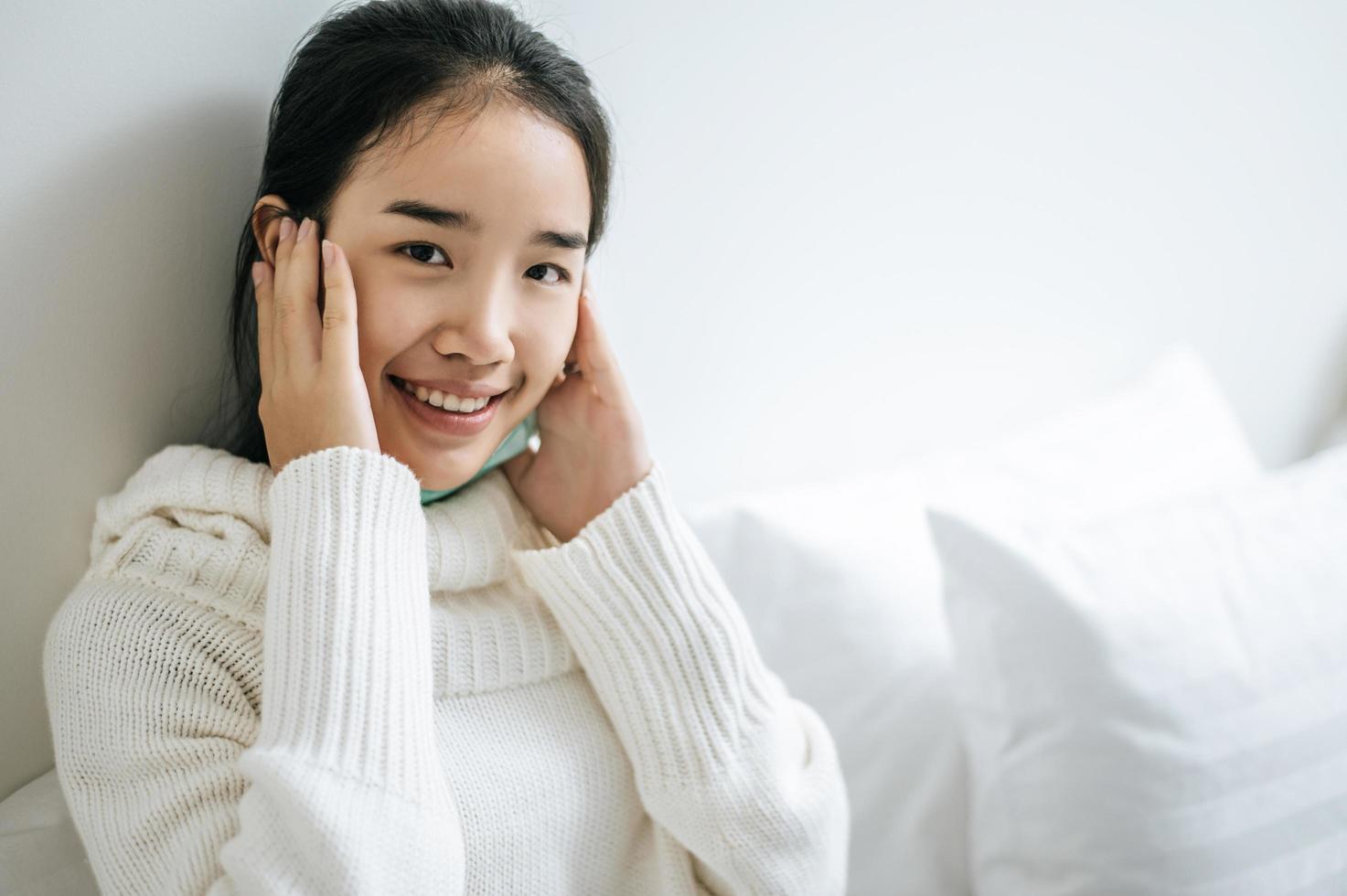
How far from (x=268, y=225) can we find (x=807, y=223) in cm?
70

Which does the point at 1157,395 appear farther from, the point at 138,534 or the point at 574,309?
the point at 138,534

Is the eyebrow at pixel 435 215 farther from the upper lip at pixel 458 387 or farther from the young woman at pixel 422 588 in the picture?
the upper lip at pixel 458 387

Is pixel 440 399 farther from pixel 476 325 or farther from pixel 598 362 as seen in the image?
pixel 598 362

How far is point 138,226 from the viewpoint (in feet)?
2.99

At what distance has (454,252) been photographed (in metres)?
0.87

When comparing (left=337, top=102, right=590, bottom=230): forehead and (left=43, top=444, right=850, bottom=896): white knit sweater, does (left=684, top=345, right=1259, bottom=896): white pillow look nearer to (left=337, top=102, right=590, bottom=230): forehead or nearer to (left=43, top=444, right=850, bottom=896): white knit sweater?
(left=43, top=444, right=850, bottom=896): white knit sweater

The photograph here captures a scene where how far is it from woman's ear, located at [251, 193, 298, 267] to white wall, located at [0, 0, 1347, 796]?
0.27 ft

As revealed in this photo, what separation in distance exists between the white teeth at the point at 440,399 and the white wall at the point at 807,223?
22 cm

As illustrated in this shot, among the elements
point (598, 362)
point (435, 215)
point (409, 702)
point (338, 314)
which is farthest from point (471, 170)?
point (409, 702)

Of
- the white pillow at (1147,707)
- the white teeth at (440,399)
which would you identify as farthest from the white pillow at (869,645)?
the white teeth at (440,399)

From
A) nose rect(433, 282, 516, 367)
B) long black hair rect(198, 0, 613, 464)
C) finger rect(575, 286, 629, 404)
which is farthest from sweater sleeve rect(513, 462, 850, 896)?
long black hair rect(198, 0, 613, 464)

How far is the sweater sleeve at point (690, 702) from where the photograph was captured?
0.96 meters

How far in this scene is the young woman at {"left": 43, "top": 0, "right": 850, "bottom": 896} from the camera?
779 mm

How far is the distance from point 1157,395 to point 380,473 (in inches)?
47.6
